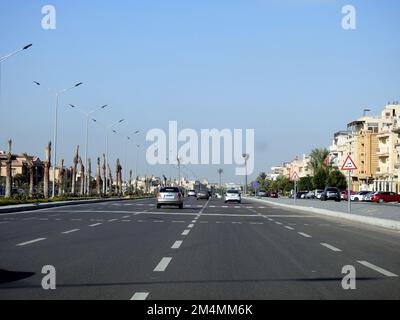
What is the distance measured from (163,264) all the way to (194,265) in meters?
0.61

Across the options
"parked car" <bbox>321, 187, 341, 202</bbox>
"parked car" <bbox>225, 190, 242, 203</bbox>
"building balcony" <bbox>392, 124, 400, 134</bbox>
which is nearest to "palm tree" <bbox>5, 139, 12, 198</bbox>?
"parked car" <bbox>225, 190, 242, 203</bbox>

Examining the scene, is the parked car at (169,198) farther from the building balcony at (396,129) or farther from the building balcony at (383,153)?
the building balcony at (383,153)

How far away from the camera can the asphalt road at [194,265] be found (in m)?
8.70

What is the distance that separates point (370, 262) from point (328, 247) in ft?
10.4

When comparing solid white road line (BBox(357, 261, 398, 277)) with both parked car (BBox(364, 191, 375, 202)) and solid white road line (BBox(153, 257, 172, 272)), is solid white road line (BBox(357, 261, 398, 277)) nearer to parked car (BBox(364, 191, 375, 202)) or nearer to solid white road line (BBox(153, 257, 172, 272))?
solid white road line (BBox(153, 257, 172, 272))

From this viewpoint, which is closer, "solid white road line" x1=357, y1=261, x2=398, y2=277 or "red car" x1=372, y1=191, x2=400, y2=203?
"solid white road line" x1=357, y1=261, x2=398, y2=277

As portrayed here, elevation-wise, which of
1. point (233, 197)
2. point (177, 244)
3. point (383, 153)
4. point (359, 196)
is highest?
point (383, 153)

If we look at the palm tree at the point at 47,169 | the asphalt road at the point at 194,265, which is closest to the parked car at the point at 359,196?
the palm tree at the point at 47,169

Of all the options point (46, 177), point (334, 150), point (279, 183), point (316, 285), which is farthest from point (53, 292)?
point (279, 183)

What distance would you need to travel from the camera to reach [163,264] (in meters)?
A: 11.7

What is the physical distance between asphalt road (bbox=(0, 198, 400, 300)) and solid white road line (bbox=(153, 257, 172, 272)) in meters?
0.02

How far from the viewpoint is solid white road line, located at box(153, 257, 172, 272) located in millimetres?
10969

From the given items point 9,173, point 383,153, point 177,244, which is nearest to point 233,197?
point 9,173

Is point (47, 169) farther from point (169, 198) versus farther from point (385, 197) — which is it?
point (385, 197)
